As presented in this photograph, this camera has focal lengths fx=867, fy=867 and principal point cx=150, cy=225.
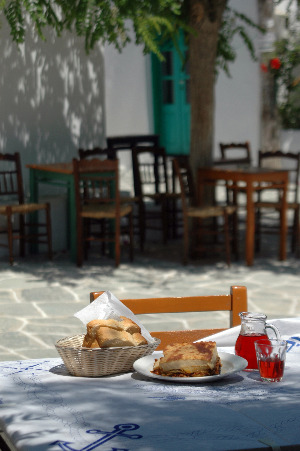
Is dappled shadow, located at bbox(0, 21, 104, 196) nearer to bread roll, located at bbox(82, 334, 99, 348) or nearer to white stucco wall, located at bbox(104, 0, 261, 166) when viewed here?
white stucco wall, located at bbox(104, 0, 261, 166)

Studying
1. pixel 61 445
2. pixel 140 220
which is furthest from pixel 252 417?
pixel 140 220

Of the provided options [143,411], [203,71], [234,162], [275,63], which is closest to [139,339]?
[143,411]

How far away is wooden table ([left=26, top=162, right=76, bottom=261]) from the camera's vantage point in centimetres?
849

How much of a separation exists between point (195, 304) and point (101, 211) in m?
5.40

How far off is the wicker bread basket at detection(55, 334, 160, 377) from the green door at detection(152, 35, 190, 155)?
40.2ft

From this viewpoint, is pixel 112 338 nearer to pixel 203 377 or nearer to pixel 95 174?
pixel 203 377

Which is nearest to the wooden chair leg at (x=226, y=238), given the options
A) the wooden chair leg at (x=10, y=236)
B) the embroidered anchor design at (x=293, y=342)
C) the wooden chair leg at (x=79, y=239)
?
the wooden chair leg at (x=79, y=239)

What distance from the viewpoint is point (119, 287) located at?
7.46 m

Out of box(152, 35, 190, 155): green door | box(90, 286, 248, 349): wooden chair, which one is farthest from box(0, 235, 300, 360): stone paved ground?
box(152, 35, 190, 155): green door

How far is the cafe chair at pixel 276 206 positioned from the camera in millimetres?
8891

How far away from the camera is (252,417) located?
6.24 feet

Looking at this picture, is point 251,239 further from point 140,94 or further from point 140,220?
point 140,94

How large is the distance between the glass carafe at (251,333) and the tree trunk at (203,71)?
661cm

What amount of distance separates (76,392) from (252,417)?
47cm
